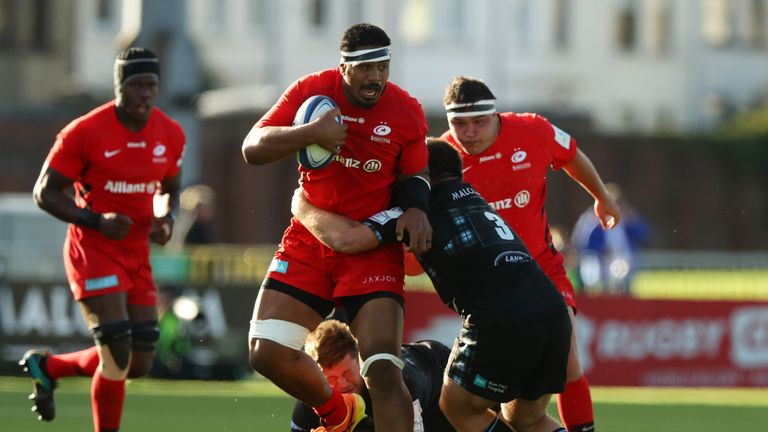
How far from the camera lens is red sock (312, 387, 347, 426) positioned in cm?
895

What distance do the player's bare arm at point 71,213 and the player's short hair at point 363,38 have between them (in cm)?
250

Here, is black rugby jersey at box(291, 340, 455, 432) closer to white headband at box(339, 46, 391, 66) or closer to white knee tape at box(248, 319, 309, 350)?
white knee tape at box(248, 319, 309, 350)

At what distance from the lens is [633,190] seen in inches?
1626

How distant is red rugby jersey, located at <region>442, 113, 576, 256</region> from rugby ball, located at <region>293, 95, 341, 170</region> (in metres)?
1.48

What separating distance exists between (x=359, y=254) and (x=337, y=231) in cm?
18

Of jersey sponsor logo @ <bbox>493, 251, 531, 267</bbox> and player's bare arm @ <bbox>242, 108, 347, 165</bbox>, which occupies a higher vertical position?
player's bare arm @ <bbox>242, 108, 347, 165</bbox>

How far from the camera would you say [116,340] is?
34.4ft

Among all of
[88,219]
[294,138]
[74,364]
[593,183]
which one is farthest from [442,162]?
[74,364]

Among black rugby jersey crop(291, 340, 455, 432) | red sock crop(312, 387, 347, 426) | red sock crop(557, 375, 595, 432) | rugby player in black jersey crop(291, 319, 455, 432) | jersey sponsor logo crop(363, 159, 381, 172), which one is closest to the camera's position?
jersey sponsor logo crop(363, 159, 381, 172)

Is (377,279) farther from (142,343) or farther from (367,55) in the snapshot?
(142,343)

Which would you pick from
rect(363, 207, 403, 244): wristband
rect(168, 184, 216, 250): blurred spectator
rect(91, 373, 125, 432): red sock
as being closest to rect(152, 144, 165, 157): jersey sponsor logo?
rect(91, 373, 125, 432): red sock

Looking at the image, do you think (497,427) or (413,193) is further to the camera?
(497,427)

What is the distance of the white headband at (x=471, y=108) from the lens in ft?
31.7

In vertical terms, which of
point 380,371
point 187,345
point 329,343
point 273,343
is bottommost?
point 187,345
